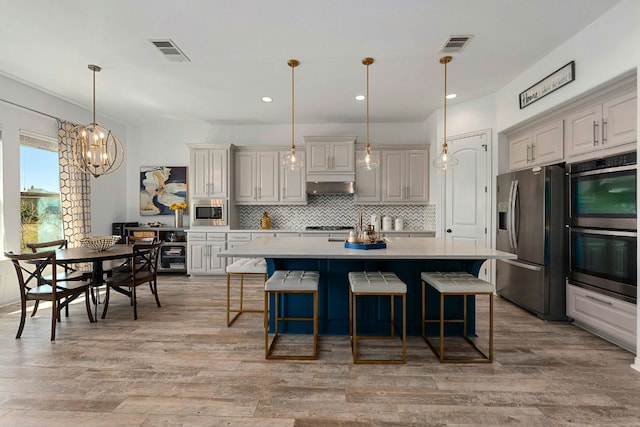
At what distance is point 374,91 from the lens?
14.4ft

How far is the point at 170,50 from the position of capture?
3242 millimetres

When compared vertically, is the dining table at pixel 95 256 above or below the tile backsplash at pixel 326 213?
below

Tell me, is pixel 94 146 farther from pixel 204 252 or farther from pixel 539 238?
pixel 539 238

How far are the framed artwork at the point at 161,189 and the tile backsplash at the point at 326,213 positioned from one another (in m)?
1.21

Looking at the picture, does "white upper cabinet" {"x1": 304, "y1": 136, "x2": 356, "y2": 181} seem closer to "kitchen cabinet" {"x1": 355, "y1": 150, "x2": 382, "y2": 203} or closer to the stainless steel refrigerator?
"kitchen cabinet" {"x1": 355, "y1": 150, "x2": 382, "y2": 203}

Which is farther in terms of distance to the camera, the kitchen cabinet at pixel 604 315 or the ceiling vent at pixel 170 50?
the ceiling vent at pixel 170 50

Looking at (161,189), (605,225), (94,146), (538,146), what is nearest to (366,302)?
(605,225)

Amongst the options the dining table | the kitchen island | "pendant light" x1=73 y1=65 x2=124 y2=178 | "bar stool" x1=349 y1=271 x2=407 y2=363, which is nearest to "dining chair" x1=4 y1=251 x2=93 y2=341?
the dining table

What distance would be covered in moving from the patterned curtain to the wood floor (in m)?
1.88

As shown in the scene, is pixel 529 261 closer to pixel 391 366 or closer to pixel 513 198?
pixel 513 198

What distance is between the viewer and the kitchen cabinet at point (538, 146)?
3.43 m

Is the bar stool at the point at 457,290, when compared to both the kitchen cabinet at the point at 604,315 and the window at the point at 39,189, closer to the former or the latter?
the kitchen cabinet at the point at 604,315

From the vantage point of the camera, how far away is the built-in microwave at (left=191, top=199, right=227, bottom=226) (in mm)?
5715

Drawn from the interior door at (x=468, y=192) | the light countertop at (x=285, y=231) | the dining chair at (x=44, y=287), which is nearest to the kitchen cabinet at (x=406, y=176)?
the light countertop at (x=285, y=231)
